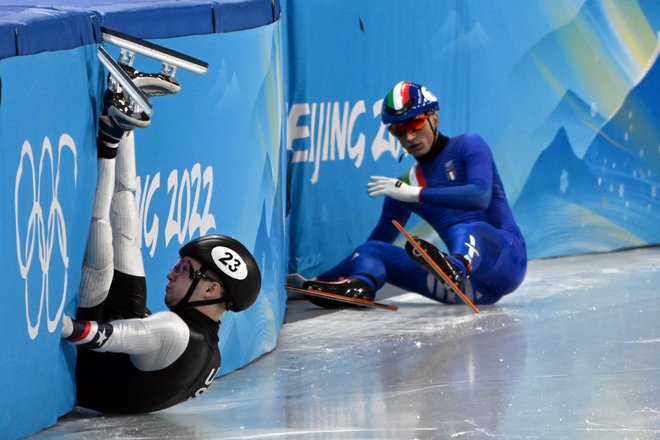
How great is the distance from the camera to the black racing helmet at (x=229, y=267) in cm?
618

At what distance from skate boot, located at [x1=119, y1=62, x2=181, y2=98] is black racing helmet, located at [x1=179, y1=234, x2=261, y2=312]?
62 centimetres

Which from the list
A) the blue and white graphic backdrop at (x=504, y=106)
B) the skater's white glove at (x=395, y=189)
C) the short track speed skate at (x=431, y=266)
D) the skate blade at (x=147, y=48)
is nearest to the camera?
the skate blade at (x=147, y=48)

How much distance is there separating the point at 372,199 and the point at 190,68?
4628mm

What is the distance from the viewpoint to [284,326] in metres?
9.03

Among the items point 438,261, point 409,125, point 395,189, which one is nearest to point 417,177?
point 395,189

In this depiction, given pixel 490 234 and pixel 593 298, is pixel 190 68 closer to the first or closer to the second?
pixel 490 234

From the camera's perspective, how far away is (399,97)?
376 inches

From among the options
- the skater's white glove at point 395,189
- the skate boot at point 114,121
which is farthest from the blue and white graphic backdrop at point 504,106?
the skate boot at point 114,121

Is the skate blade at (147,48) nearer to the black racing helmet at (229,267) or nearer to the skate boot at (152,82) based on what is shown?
the skate boot at (152,82)

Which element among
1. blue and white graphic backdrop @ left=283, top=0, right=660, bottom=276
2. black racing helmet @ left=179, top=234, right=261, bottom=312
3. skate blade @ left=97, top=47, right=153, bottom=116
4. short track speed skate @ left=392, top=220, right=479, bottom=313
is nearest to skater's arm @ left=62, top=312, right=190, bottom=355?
black racing helmet @ left=179, top=234, right=261, bottom=312

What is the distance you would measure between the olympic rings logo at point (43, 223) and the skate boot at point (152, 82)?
0.44m

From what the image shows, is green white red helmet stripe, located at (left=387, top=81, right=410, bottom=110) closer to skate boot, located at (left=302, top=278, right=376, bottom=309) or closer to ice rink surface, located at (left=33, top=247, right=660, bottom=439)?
skate boot, located at (left=302, top=278, right=376, bottom=309)

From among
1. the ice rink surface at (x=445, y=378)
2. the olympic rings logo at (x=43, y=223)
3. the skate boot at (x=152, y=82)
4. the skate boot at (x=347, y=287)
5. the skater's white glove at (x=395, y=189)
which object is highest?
the skate boot at (x=152, y=82)

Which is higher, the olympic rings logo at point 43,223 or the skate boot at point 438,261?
the olympic rings logo at point 43,223
